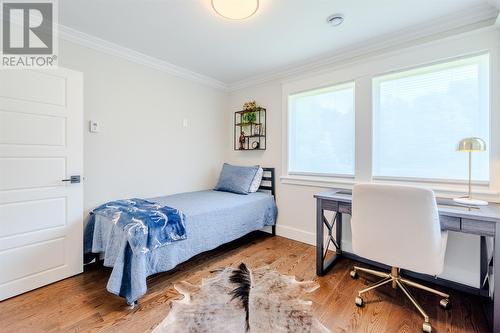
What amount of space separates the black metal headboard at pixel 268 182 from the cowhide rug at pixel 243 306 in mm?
1388

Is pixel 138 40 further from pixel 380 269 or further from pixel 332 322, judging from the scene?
pixel 380 269

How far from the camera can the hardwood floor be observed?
5.16 ft

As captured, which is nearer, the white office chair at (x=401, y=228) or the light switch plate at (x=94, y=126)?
the white office chair at (x=401, y=228)

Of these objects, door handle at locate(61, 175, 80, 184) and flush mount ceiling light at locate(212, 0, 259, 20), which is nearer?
flush mount ceiling light at locate(212, 0, 259, 20)

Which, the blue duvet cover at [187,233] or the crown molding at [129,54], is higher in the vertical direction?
the crown molding at [129,54]

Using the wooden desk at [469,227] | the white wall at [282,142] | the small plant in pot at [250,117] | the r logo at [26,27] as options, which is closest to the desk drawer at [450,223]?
the wooden desk at [469,227]

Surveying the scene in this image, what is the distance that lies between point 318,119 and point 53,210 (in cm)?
302

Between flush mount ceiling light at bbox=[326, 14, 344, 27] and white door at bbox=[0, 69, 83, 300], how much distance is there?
2401mm

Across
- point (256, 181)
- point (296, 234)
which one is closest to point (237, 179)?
point (256, 181)

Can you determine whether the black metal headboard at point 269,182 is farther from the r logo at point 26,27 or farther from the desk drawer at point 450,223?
the r logo at point 26,27

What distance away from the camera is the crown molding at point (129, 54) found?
227cm

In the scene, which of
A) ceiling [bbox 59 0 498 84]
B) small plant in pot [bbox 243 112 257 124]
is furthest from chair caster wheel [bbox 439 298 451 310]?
small plant in pot [bbox 243 112 257 124]

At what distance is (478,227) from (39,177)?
11.2 ft

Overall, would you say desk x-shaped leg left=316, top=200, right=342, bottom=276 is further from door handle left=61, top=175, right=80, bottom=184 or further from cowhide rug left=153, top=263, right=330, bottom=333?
door handle left=61, top=175, right=80, bottom=184
